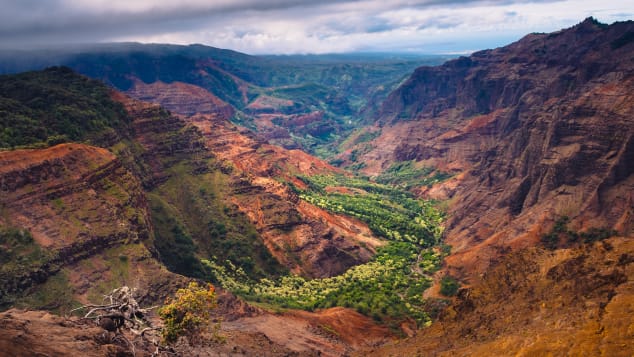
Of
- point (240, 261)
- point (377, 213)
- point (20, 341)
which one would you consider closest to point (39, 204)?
point (240, 261)

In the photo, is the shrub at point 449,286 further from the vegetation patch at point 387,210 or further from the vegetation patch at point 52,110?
the vegetation patch at point 52,110

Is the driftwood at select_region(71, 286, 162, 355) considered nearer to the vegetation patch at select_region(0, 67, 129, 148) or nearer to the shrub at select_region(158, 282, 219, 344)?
the shrub at select_region(158, 282, 219, 344)

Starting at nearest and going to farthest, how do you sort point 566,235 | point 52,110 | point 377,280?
point 566,235 < point 52,110 < point 377,280

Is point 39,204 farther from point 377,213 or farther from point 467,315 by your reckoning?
point 377,213

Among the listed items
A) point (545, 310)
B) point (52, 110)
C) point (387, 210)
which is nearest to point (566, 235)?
point (545, 310)

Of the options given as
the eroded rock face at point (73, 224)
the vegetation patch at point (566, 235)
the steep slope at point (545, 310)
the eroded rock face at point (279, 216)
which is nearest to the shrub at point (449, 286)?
the vegetation patch at point (566, 235)

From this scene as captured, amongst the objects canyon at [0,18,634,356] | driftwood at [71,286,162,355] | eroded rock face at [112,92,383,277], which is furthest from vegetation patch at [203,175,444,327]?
driftwood at [71,286,162,355]

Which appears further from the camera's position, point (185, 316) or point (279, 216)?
point (279, 216)

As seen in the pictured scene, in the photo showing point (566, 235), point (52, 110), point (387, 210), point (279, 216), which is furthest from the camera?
point (387, 210)

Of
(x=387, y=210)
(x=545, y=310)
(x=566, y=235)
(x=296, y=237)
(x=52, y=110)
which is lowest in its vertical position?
(x=387, y=210)

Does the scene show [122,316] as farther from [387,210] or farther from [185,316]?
[387,210]

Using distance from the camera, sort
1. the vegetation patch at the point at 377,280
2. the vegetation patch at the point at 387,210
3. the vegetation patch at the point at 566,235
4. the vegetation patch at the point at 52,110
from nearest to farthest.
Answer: the vegetation patch at the point at 377,280
the vegetation patch at the point at 566,235
the vegetation patch at the point at 52,110
the vegetation patch at the point at 387,210
